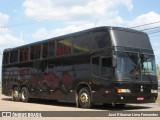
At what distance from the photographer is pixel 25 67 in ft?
78.2

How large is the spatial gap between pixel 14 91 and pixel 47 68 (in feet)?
17.5

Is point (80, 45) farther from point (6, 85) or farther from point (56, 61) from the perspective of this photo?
point (6, 85)

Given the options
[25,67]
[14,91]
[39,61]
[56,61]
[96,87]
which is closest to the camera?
[96,87]

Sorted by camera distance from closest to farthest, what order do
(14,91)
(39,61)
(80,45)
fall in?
1. (80,45)
2. (39,61)
3. (14,91)

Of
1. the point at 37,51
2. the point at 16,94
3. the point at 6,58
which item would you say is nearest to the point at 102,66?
the point at 37,51

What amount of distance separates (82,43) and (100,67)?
2.03 m

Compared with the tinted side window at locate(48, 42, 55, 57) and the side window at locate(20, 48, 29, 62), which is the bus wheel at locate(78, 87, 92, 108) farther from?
the side window at locate(20, 48, 29, 62)

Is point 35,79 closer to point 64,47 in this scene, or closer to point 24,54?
point 24,54

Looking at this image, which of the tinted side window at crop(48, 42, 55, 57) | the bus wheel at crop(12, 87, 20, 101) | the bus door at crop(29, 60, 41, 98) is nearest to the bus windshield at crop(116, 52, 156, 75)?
the tinted side window at crop(48, 42, 55, 57)

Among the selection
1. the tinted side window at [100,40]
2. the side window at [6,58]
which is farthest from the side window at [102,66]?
the side window at [6,58]

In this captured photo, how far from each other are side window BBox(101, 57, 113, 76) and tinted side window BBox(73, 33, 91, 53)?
52.8 inches

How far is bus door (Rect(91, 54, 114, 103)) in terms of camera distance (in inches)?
633

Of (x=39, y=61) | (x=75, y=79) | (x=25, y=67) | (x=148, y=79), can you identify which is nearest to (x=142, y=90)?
(x=148, y=79)

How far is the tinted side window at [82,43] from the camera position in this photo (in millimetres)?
17663
